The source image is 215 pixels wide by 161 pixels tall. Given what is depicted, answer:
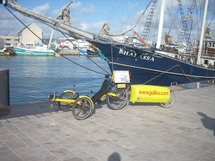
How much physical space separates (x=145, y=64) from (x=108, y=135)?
445 inches

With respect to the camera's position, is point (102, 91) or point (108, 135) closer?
point (108, 135)

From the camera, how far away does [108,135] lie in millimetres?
5539

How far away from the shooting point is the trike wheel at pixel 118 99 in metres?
7.88

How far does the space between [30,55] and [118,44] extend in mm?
68592

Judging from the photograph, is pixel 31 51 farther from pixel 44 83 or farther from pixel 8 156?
pixel 8 156

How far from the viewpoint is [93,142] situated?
5.07 meters

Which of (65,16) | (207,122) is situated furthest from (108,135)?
(65,16)

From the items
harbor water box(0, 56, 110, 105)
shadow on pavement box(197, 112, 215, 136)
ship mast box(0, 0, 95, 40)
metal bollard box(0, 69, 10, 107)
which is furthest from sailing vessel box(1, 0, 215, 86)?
metal bollard box(0, 69, 10, 107)

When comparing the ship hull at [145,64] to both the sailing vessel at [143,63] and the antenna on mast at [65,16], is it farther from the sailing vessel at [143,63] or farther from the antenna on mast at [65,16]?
the antenna on mast at [65,16]

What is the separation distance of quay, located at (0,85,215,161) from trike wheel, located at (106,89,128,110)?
21 cm

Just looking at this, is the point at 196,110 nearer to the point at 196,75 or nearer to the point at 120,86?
the point at 120,86

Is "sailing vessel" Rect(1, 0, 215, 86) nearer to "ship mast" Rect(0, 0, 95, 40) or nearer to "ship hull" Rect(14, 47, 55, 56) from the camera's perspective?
"ship mast" Rect(0, 0, 95, 40)

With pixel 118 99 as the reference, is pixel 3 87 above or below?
above

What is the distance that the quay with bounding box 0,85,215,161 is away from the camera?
14.6 ft
